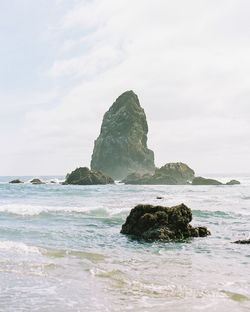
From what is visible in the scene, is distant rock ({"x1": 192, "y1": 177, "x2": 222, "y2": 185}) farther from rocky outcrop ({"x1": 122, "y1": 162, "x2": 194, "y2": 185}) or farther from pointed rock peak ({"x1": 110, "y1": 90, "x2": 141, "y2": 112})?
pointed rock peak ({"x1": 110, "y1": 90, "x2": 141, "y2": 112})

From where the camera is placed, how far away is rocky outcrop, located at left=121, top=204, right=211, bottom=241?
44.9ft

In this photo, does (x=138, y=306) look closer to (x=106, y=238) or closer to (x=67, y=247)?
(x=67, y=247)

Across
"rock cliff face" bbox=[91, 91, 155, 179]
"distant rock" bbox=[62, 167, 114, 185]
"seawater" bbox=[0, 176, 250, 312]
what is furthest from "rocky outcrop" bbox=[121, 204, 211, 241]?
"rock cliff face" bbox=[91, 91, 155, 179]

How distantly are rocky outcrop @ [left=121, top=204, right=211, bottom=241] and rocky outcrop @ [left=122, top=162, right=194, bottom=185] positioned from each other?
82.5 m

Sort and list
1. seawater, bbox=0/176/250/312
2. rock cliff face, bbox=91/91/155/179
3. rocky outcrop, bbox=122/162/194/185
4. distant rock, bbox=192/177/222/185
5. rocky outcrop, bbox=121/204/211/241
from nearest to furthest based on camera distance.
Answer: seawater, bbox=0/176/250/312 < rocky outcrop, bbox=121/204/211/241 < distant rock, bbox=192/177/222/185 < rocky outcrop, bbox=122/162/194/185 < rock cliff face, bbox=91/91/155/179

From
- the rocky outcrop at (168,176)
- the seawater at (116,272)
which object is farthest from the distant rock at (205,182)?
the seawater at (116,272)

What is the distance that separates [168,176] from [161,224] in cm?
8592

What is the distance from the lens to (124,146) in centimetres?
14262

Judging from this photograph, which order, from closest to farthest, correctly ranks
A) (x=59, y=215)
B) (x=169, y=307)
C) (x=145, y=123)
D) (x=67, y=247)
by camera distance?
(x=169, y=307), (x=67, y=247), (x=59, y=215), (x=145, y=123)

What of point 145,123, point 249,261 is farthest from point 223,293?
point 145,123

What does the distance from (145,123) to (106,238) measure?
137m

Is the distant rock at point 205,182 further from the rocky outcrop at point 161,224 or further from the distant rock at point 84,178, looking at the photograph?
the rocky outcrop at point 161,224

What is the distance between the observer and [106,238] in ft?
44.9

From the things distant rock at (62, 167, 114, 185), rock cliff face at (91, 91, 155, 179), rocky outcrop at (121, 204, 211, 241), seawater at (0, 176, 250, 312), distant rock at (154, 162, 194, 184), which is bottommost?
seawater at (0, 176, 250, 312)
